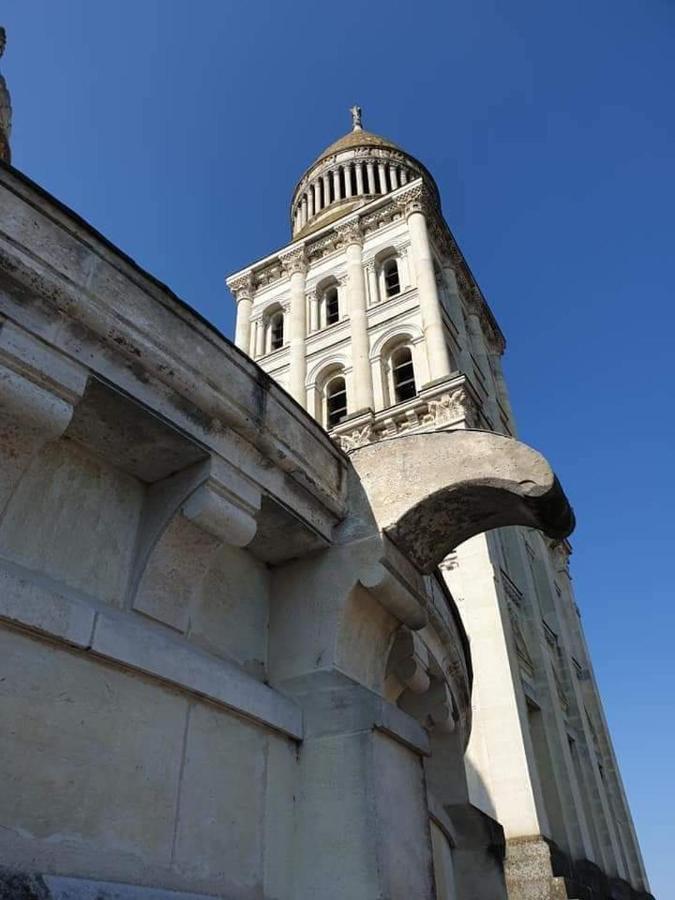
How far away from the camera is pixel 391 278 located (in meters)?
29.7

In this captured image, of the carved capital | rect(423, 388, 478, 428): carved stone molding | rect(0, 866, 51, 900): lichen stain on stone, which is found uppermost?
rect(423, 388, 478, 428): carved stone molding

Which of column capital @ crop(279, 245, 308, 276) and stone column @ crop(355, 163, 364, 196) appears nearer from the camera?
column capital @ crop(279, 245, 308, 276)

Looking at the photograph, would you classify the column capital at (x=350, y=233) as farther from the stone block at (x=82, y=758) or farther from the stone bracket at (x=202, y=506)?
the stone block at (x=82, y=758)

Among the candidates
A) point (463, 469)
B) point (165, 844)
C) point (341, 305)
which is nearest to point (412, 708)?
point (463, 469)

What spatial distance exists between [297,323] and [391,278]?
427 centimetres

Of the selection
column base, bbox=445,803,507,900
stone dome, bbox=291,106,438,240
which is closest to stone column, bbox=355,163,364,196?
stone dome, bbox=291,106,438,240

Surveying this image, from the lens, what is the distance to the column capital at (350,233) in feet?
101

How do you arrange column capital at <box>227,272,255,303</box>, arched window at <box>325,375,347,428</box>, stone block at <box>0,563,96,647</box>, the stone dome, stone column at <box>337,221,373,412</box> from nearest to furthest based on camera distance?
stone block at <box>0,563,96,647</box>, stone column at <box>337,221,373,412</box>, arched window at <box>325,375,347,428</box>, column capital at <box>227,272,255,303</box>, the stone dome

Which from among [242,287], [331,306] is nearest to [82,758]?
[331,306]

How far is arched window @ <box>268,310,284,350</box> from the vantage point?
31.4 metres

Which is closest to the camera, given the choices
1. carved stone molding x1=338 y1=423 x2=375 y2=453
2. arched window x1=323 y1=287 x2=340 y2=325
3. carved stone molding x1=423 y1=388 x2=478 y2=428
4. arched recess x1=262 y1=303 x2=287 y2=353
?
carved stone molding x1=423 y1=388 x2=478 y2=428

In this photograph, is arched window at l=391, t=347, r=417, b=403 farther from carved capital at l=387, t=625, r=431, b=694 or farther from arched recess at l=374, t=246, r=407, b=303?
carved capital at l=387, t=625, r=431, b=694

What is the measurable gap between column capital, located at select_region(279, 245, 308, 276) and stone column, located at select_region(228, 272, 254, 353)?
1868 millimetres

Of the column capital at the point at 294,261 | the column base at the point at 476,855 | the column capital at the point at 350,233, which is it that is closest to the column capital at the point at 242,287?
the column capital at the point at 294,261
